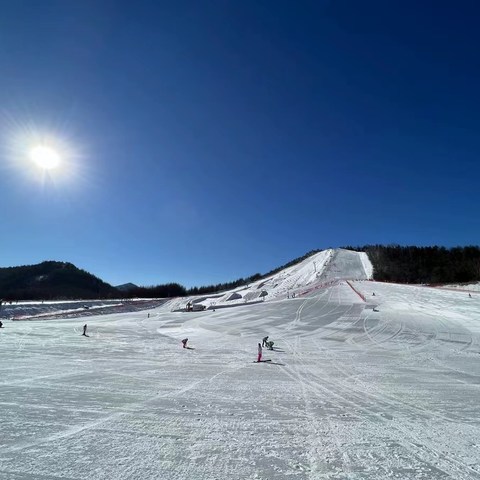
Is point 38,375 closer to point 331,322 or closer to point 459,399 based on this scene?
point 459,399

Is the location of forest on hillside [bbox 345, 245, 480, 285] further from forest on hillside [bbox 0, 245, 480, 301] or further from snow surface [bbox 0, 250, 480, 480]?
snow surface [bbox 0, 250, 480, 480]

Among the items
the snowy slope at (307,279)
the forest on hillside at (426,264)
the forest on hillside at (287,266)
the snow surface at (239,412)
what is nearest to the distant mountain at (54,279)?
the forest on hillside at (287,266)

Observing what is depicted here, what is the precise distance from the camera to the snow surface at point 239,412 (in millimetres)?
3959

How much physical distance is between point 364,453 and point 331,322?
20.6 metres

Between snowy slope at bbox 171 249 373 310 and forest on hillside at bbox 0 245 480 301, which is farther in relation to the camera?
forest on hillside at bbox 0 245 480 301

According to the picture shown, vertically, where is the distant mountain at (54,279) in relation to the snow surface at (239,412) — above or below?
above

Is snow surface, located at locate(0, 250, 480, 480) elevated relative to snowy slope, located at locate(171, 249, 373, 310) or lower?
lower

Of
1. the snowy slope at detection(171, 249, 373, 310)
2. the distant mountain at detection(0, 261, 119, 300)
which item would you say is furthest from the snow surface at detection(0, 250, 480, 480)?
the distant mountain at detection(0, 261, 119, 300)

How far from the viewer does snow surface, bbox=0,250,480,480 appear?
396cm

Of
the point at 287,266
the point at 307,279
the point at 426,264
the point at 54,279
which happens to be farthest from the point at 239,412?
the point at 54,279

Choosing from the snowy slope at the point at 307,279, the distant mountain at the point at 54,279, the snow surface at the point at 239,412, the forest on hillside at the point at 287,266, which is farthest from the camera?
the distant mountain at the point at 54,279

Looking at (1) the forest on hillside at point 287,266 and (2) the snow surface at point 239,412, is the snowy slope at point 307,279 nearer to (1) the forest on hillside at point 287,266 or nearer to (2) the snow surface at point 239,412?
(1) the forest on hillside at point 287,266

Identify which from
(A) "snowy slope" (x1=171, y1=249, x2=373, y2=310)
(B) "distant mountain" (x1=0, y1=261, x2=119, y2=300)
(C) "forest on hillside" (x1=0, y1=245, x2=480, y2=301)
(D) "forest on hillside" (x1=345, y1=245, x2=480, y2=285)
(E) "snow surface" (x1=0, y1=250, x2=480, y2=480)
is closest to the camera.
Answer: (E) "snow surface" (x1=0, y1=250, x2=480, y2=480)

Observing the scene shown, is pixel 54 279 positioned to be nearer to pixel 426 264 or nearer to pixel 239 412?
pixel 426 264
